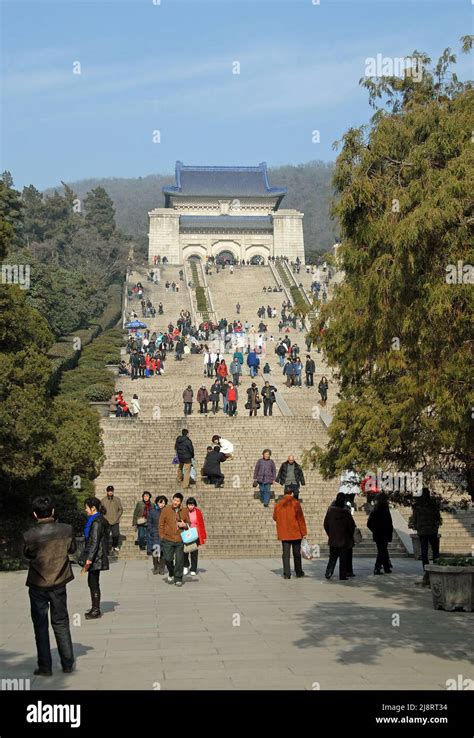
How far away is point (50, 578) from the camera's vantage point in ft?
28.8

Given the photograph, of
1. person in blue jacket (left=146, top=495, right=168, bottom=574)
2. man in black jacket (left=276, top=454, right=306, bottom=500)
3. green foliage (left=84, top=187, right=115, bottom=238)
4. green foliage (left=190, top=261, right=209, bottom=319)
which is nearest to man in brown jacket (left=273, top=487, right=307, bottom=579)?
person in blue jacket (left=146, top=495, right=168, bottom=574)

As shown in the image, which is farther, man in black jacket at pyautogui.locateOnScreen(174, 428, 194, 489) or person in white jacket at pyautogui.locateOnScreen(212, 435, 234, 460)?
person in white jacket at pyautogui.locateOnScreen(212, 435, 234, 460)

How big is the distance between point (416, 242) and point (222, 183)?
7807 cm

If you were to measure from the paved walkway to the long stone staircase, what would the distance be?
3.48 metres

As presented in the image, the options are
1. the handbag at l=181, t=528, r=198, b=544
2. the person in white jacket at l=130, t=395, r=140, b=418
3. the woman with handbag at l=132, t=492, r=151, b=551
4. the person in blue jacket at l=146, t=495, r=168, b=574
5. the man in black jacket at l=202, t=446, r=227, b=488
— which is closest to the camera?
the handbag at l=181, t=528, r=198, b=544

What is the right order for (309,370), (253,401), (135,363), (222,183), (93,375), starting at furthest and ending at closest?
(222,183), (135,363), (93,375), (309,370), (253,401)

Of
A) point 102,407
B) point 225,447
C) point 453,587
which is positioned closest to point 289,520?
point 453,587

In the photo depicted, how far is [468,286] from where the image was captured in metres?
8.04

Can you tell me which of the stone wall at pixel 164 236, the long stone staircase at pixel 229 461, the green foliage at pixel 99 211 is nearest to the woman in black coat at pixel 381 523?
the long stone staircase at pixel 229 461

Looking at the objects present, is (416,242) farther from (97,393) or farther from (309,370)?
(309,370)

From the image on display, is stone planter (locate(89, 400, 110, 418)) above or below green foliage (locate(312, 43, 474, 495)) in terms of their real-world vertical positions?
below

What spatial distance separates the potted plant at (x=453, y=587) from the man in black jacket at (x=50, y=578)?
15.0 ft

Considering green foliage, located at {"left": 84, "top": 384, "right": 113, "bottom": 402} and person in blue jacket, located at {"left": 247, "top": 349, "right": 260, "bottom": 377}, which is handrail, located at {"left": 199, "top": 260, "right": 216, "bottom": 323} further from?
green foliage, located at {"left": 84, "top": 384, "right": 113, "bottom": 402}

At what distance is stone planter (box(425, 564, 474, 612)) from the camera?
11.8 meters
